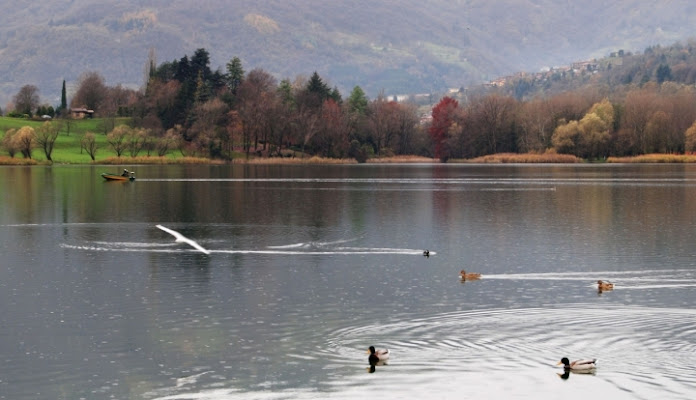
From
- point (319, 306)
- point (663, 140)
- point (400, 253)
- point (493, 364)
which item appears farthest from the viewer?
point (663, 140)

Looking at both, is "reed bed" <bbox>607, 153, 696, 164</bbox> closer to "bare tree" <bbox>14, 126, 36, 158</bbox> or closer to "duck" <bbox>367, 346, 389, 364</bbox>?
"bare tree" <bbox>14, 126, 36, 158</bbox>

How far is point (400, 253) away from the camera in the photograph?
4581 cm

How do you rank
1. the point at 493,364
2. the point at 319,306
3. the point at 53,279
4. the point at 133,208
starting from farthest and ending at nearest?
the point at 133,208, the point at 53,279, the point at 319,306, the point at 493,364

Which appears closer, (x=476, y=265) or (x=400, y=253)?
(x=476, y=265)

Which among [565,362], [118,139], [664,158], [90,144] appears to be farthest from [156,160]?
[565,362]

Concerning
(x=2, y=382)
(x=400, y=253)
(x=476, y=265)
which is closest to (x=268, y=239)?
(x=400, y=253)

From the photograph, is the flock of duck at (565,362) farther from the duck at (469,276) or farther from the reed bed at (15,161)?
the reed bed at (15,161)

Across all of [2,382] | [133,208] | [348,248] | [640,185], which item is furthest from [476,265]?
[640,185]

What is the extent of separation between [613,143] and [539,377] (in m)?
184

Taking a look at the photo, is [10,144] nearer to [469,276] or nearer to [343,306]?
[469,276]

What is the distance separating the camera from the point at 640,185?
105062 mm

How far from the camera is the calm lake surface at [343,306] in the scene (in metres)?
22.9

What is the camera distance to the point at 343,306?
104 feet

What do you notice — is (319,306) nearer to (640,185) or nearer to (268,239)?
(268,239)
